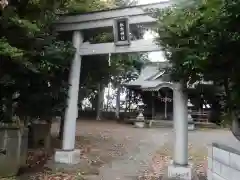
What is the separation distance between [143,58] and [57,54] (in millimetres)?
22328

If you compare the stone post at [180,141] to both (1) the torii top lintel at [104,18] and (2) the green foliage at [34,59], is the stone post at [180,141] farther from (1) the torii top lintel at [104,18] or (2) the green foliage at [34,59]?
(2) the green foliage at [34,59]

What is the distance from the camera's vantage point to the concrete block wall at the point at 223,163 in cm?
473

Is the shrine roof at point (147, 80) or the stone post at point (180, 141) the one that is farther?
the shrine roof at point (147, 80)

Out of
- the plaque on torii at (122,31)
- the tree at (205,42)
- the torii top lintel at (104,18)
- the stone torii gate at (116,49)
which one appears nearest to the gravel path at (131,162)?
the stone torii gate at (116,49)

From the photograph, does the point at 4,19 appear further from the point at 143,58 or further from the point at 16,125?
the point at 143,58

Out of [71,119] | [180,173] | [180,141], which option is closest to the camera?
[180,173]

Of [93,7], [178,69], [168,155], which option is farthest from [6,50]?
[168,155]

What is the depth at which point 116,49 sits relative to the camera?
8500 mm

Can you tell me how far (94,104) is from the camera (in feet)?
102

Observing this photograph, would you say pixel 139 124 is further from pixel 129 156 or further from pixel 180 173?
pixel 180 173

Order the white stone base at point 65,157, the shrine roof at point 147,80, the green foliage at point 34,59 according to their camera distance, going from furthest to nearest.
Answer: the shrine roof at point 147,80 < the white stone base at point 65,157 < the green foliage at point 34,59

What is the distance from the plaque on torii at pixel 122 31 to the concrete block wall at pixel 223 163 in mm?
3725

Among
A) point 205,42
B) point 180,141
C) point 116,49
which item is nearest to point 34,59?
point 116,49

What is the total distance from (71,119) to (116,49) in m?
2.44
